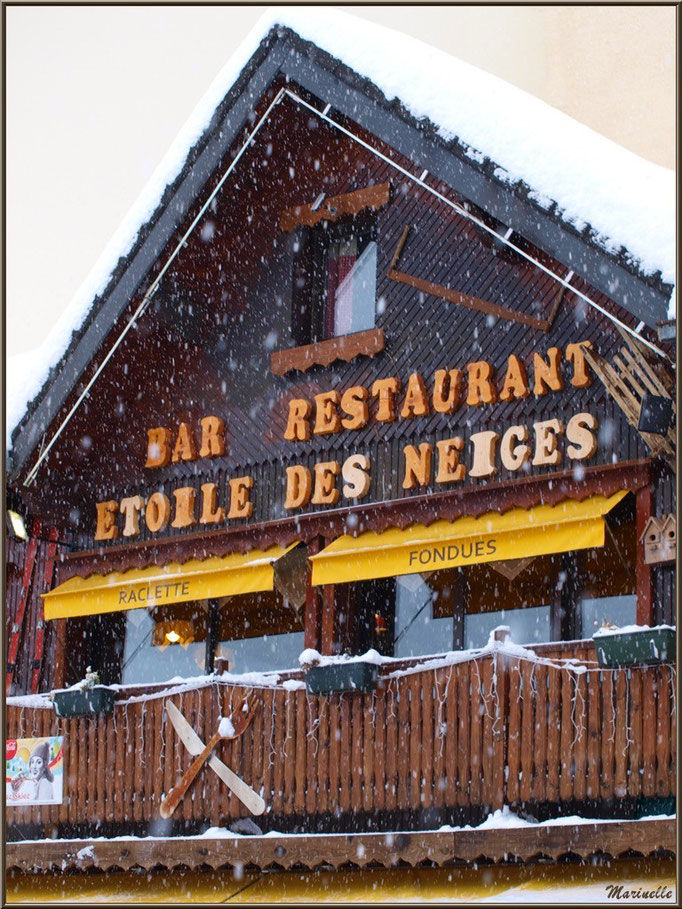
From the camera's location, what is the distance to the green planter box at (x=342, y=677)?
47.4 feet

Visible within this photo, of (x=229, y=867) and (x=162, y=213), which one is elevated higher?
(x=162, y=213)

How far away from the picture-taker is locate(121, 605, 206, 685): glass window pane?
18.6 m

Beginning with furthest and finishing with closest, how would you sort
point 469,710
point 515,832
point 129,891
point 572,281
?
point 129,891 → point 572,281 → point 469,710 → point 515,832

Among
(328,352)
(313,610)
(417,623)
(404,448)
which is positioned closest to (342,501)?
(404,448)

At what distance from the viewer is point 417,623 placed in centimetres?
1666

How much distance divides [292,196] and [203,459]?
2934mm

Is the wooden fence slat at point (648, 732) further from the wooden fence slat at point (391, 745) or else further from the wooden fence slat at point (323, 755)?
the wooden fence slat at point (323, 755)

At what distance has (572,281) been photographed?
1492 centimetres

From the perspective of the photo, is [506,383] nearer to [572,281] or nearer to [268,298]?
[572,281]

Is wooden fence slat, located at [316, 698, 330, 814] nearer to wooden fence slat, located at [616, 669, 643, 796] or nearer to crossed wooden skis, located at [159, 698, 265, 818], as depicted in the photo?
crossed wooden skis, located at [159, 698, 265, 818]

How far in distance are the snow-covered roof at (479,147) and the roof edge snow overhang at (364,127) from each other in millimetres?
95

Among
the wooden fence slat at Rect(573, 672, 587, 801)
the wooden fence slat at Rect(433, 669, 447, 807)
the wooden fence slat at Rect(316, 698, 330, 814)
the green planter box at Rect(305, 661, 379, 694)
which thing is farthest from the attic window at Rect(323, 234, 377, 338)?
the wooden fence slat at Rect(573, 672, 587, 801)

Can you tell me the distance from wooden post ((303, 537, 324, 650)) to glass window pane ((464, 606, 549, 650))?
1438 mm

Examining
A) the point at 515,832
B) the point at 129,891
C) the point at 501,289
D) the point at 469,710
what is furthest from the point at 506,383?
the point at 129,891
